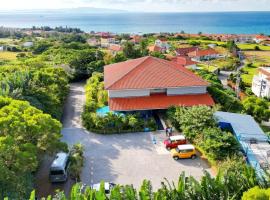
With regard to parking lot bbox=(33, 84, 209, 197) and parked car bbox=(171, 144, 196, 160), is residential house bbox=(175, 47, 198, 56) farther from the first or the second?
parked car bbox=(171, 144, 196, 160)

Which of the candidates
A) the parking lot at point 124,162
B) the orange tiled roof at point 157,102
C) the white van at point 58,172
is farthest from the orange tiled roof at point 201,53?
the white van at point 58,172

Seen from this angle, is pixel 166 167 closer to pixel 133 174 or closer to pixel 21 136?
pixel 133 174

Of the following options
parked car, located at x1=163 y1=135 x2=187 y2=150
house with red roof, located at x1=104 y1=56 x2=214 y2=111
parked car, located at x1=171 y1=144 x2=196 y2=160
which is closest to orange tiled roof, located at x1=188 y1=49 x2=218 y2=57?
house with red roof, located at x1=104 y1=56 x2=214 y2=111

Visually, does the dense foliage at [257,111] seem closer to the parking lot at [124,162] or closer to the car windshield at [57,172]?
the parking lot at [124,162]

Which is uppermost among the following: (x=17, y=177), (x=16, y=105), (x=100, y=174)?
(x=16, y=105)

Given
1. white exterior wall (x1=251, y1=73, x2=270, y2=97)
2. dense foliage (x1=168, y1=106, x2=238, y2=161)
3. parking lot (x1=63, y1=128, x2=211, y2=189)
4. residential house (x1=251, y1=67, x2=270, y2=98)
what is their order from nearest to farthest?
parking lot (x1=63, y1=128, x2=211, y2=189) < dense foliage (x1=168, y1=106, x2=238, y2=161) < residential house (x1=251, y1=67, x2=270, y2=98) < white exterior wall (x1=251, y1=73, x2=270, y2=97)

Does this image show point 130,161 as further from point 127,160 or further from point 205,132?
point 205,132

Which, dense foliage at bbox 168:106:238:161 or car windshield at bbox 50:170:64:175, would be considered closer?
car windshield at bbox 50:170:64:175

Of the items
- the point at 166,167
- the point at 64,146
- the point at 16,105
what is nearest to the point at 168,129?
the point at 166,167
